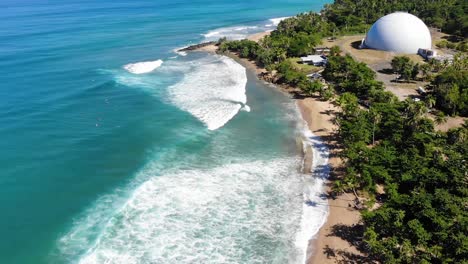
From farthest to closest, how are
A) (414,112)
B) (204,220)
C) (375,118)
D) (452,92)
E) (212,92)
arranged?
(212,92) < (452,92) < (375,118) < (414,112) < (204,220)

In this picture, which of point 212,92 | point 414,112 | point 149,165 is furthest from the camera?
point 212,92

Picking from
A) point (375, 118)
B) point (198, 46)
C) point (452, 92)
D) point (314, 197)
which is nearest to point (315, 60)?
point (452, 92)

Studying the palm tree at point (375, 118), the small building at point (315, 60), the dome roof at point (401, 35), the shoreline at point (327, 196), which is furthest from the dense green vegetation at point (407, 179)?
the dome roof at point (401, 35)

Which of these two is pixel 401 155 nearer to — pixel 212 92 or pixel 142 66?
pixel 212 92

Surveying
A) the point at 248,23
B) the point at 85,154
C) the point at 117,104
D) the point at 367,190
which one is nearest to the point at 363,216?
the point at 367,190

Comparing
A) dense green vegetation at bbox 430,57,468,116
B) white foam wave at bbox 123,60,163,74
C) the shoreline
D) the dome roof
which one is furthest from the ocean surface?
the dome roof

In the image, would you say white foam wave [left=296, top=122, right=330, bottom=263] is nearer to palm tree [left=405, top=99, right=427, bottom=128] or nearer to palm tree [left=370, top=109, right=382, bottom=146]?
palm tree [left=370, top=109, right=382, bottom=146]
